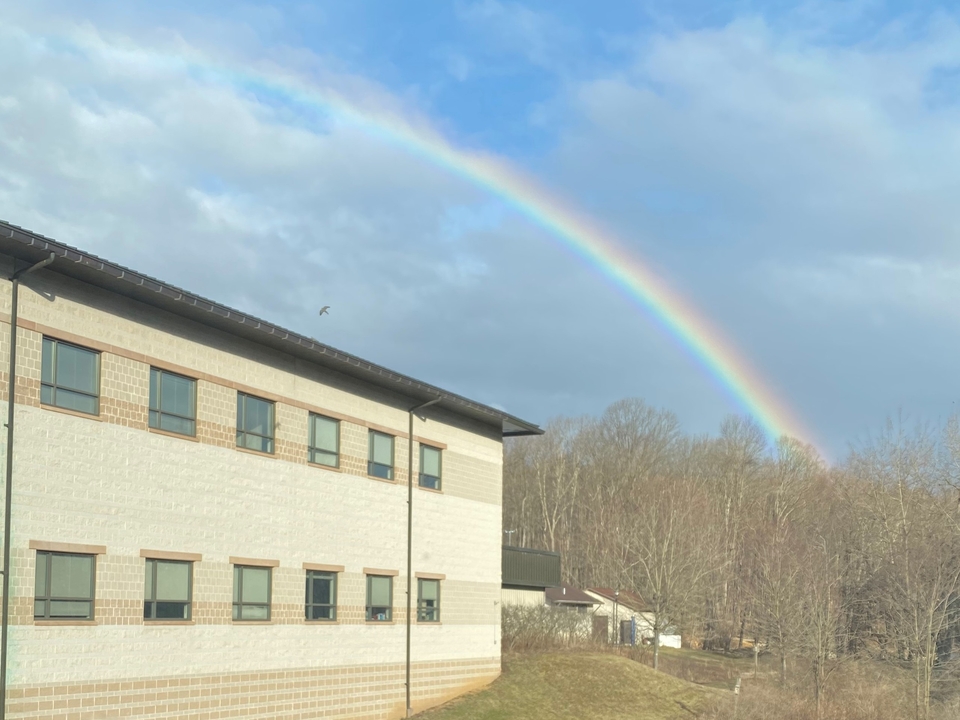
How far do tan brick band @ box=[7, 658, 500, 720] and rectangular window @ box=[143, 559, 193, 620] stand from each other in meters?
1.27

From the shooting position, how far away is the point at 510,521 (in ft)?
309

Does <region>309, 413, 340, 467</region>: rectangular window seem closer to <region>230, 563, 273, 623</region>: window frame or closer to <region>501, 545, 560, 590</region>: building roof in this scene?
<region>230, 563, 273, 623</region>: window frame

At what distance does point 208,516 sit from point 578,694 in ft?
52.0

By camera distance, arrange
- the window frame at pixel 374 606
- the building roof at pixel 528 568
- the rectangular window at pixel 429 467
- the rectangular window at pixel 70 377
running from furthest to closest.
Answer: the building roof at pixel 528 568, the rectangular window at pixel 429 467, the window frame at pixel 374 606, the rectangular window at pixel 70 377

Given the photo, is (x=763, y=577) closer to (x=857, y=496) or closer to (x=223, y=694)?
(x=857, y=496)

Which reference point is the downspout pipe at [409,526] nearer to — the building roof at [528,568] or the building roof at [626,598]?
the building roof at [528,568]

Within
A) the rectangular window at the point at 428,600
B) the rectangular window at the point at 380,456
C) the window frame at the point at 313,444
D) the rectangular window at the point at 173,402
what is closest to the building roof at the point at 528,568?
the rectangular window at the point at 428,600

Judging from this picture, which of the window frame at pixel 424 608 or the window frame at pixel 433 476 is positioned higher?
the window frame at pixel 433 476

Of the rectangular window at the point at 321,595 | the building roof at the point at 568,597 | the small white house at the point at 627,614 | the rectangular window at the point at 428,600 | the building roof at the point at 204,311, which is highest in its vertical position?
the building roof at the point at 204,311

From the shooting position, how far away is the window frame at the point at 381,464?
2823 centimetres

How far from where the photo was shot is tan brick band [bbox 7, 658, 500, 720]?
58.0 ft

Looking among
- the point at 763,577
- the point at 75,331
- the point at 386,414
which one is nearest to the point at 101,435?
the point at 75,331

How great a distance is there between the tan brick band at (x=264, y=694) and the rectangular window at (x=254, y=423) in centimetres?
509

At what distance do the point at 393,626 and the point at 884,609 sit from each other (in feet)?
77.7
